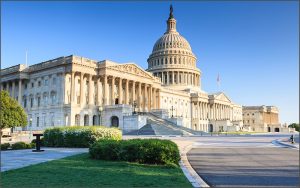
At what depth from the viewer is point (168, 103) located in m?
125

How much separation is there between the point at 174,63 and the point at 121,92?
60.7 meters

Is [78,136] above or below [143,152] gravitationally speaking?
above

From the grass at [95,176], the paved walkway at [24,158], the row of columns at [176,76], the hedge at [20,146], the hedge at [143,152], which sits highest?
the row of columns at [176,76]

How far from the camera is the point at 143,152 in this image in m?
17.7

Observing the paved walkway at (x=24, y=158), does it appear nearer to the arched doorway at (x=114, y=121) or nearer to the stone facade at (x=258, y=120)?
the arched doorway at (x=114, y=121)

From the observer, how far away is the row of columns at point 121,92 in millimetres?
86438

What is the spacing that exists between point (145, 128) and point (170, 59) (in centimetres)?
7872

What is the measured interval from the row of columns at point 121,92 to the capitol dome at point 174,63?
39561 mm

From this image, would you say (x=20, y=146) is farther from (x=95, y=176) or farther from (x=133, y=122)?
(x=133, y=122)

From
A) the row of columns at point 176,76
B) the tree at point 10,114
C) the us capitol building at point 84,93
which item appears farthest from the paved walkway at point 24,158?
the row of columns at point 176,76

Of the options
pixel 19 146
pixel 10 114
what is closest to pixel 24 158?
pixel 19 146

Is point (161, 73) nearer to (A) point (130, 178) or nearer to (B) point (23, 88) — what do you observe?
(B) point (23, 88)

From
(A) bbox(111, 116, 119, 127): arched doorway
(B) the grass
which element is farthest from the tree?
(B) the grass

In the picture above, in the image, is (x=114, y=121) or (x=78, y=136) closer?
(x=78, y=136)
